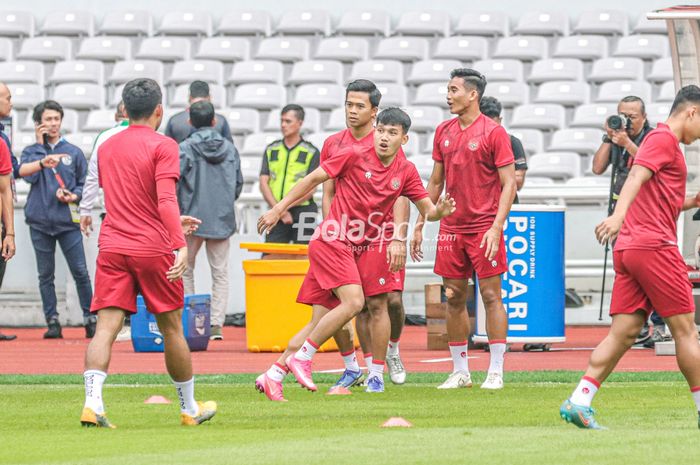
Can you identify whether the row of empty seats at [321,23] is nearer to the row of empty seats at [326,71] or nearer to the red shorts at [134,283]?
the row of empty seats at [326,71]

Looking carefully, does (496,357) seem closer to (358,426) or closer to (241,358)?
(358,426)

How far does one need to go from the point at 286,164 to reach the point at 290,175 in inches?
4.7

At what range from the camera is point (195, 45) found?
2323 cm

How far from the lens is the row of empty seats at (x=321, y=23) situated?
22.2m

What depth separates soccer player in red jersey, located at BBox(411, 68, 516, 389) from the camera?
10117 millimetres

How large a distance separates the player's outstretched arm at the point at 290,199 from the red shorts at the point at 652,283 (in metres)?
2.30

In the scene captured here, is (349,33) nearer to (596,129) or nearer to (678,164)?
(596,129)

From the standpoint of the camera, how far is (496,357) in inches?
402

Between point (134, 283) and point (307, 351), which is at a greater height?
point (134, 283)

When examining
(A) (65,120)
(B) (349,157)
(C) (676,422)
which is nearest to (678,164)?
(C) (676,422)

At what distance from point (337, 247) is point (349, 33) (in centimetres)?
1358

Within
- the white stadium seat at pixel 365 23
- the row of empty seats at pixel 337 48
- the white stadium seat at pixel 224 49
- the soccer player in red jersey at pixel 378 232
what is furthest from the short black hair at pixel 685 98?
the white stadium seat at pixel 224 49

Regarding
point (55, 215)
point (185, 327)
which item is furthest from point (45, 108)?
point (185, 327)

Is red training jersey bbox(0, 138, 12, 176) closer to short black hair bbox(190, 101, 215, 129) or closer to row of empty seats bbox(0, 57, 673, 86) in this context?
short black hair bbox(190, 101, 215, 129)
